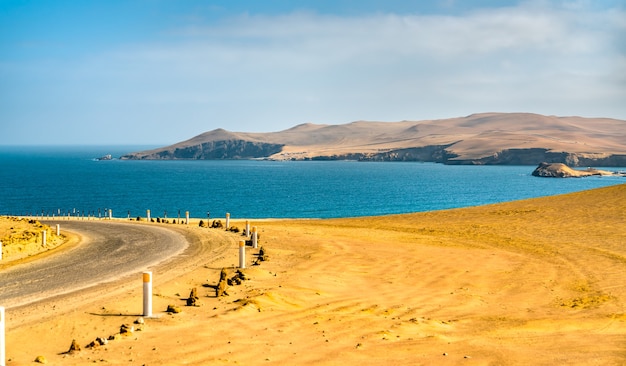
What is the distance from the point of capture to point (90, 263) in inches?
915

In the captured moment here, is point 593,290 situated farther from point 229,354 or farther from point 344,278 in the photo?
point 229,354

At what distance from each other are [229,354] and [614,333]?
923 cm

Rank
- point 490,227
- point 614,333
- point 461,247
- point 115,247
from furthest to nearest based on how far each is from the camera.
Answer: point 490,227 < point 461,247 < point 115,247 < point 614,333

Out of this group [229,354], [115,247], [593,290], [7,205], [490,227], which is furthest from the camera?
[7,205]

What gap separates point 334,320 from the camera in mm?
14078

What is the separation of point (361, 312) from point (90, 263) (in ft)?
43.4

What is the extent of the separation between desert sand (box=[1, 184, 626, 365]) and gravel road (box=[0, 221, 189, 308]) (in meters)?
1.59

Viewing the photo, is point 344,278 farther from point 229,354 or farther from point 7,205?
point 7,205

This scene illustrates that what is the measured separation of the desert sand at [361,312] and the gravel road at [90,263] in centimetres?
159

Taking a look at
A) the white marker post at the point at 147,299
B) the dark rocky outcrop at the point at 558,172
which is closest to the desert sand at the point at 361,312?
the white marker post at the point at 147,299

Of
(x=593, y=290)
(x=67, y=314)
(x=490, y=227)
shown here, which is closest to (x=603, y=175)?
(x=490, y=227)

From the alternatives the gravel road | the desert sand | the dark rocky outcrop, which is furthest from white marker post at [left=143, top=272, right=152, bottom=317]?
the dark rocky outcrop

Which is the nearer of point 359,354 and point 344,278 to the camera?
point 359,354

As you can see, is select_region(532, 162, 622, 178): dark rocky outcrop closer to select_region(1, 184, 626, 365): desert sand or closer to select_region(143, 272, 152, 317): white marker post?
select_region(1, 184, 626, 365): desert sand
